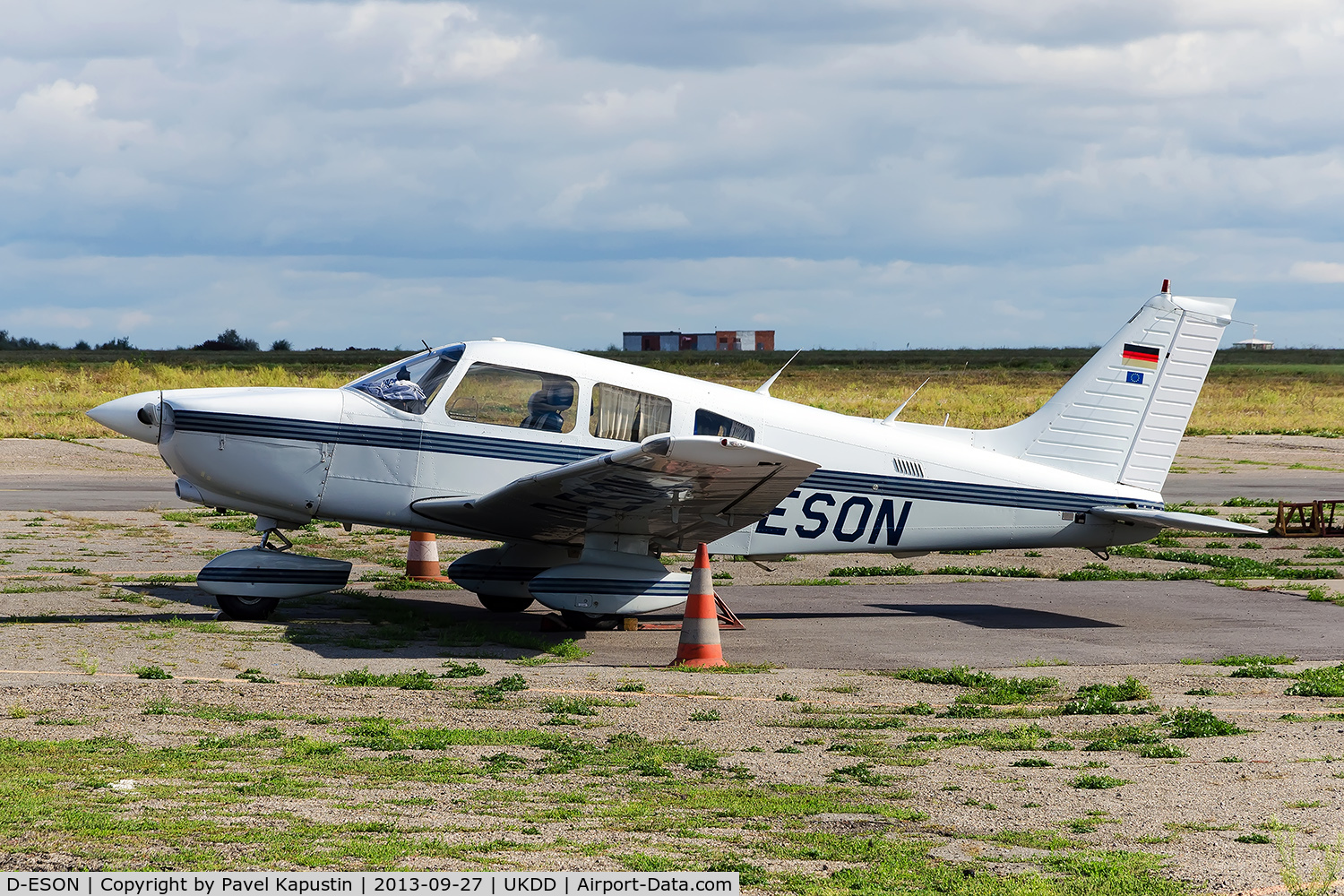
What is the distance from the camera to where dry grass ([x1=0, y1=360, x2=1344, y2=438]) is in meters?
36.2

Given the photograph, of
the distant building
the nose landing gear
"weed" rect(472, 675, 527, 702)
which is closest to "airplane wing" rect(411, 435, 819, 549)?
the nose landing gear

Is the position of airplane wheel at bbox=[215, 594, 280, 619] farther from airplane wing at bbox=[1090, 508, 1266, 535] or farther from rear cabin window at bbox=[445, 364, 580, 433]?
airplane wing at bbox=[1090, 508, 1266, 535]

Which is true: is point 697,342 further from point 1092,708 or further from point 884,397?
point 1092,708

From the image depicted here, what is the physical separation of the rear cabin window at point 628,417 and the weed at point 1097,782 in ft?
18.2

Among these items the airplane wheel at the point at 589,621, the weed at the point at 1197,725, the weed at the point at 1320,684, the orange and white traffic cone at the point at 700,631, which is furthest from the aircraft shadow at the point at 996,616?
the weed at the point at 1197,725

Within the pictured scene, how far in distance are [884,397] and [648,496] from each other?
44766 mm

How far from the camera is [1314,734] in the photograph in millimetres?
7223

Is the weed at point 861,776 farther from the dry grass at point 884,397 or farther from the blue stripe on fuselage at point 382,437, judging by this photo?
the dry grass at point 884,397

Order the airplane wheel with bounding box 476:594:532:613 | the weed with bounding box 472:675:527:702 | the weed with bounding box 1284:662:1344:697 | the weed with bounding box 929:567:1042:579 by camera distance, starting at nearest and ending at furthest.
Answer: the weed with bounding box 472:675:527:702
the weed with bounding box 1284:662:1344:697
the airplane wheel with bounding box 476:594:532:613
the weed with bounding box 929:567:1042:579

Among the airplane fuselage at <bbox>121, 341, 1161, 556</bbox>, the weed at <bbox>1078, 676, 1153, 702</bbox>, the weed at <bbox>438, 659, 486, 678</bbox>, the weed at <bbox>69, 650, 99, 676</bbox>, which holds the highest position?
the airplane fuselage at <bbox>121, 341, 1161, 556</bbox>

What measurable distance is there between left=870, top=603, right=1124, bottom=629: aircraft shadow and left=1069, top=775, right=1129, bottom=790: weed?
18.1 ft

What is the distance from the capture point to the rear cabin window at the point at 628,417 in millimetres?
11094

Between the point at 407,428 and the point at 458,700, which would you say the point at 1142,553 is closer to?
the point at 407,428

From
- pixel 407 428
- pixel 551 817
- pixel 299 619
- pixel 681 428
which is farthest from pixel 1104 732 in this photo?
pixel 299 619
